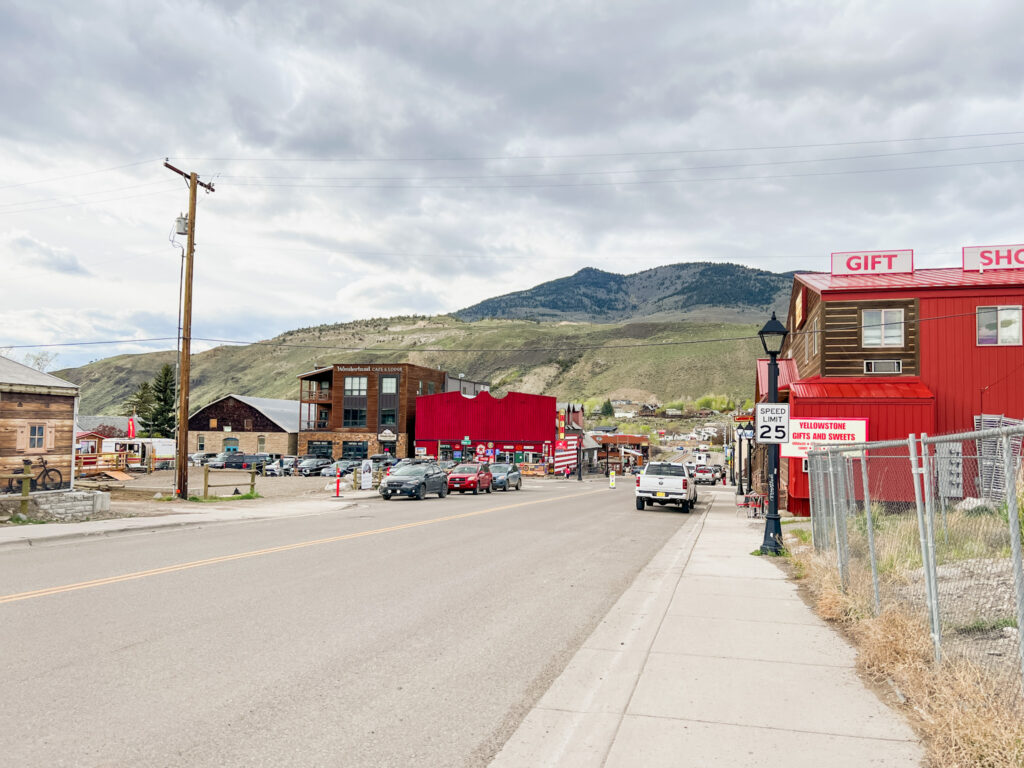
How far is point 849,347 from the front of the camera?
2798 cm

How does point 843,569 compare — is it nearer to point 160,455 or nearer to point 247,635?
point 247,635

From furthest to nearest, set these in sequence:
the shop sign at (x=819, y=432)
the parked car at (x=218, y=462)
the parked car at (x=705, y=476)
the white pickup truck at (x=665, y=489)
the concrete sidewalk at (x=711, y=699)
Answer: the parked car at (x=218, y=462) < the parked car at (x=705, y=476) < the white pickup truck at (x=665, y=489) < the shop sign at (x=819, y=432) < the concrete sidewalk at (x=711, y=699)

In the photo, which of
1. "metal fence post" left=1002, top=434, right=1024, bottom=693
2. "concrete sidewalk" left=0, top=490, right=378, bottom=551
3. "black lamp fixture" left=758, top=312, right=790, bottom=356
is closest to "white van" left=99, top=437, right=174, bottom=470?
"concrete sidewalk" left=0, top=490, right=378, bottom=551

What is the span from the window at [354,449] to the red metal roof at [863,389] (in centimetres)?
5434

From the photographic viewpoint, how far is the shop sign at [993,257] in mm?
29891

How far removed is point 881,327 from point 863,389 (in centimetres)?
291

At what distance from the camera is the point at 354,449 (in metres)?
76.6

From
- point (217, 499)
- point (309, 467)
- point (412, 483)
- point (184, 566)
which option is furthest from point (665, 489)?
point (309, 467)

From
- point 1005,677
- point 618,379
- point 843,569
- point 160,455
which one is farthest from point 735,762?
point 618,379

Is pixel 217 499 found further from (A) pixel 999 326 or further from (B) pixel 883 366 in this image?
(A) pixel 999 326

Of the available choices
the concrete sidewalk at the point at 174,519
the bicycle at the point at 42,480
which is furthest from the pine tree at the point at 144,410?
the bicycle at the point at 42,480

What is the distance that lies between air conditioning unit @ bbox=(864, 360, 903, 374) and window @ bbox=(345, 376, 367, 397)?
56.1 meters

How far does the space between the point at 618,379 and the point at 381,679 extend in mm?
156878

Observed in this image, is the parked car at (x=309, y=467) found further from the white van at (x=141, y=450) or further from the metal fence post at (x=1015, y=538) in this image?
the metal fence post at (x=1015, y=538)
